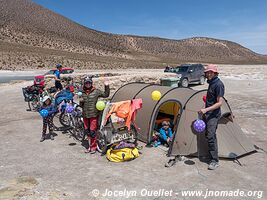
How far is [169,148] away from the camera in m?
7.18

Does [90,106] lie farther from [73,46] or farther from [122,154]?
[73,46]

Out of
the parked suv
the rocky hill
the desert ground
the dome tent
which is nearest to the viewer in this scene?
the desert ground

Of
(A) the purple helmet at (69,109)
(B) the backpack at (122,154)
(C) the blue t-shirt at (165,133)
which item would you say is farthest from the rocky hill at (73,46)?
(B) the backpack at (122,154)

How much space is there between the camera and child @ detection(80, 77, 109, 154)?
721 cm

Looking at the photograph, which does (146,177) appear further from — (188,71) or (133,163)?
(188,71)

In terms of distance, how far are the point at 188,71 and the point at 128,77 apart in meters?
5.66

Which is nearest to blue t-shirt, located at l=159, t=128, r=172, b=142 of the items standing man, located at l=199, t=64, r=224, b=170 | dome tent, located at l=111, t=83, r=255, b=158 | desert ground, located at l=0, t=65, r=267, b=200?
dome tent, located at l=111, t=83, r=255, b=158

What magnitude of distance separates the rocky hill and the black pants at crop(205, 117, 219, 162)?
2116 inches

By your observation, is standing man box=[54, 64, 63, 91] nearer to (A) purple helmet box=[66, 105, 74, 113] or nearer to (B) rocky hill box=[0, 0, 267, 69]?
(A) purple helmet box=[66, 105, 74, 113]

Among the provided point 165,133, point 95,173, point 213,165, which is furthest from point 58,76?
point 213,165

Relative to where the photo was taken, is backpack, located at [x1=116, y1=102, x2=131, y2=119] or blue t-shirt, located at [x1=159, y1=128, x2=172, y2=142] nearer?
backpack, located at [x1=116, y1=102, x2=131, y2=119]

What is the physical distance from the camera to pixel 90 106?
7.21 metres

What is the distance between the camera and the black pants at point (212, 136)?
621 cm

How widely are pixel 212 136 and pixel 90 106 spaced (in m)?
3.21
